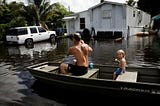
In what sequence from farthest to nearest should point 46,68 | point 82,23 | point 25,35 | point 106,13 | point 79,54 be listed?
point 82,23 < point 106,13 < point 25,35 < point 46,68 < point 79,54

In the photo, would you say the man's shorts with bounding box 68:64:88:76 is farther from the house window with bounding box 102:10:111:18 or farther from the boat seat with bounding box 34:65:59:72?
the house window with bounding box 102:10:111:18

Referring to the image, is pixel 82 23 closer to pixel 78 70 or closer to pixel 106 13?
pixel 106 13

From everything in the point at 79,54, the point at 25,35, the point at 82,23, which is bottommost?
the point at 79,54

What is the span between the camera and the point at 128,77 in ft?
23.0

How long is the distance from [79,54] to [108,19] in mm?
22350

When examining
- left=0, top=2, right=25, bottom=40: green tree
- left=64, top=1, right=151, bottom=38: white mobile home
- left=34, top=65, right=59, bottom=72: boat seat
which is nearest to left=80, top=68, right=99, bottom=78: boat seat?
left=34, top=65, right=59, bottom=72: boat seat

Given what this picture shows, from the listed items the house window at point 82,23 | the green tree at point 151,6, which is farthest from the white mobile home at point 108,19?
the green tree at point 151,6

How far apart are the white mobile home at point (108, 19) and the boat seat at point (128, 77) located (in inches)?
837

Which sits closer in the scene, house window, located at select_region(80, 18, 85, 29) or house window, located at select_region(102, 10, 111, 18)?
house window, located at select_region(102, 10, 111, 18)

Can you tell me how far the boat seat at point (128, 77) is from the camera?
6766 millimetres

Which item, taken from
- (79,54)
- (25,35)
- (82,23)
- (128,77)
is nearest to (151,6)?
(82,23)

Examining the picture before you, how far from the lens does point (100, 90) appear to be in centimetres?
671

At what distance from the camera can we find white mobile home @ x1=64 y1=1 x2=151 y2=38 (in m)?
28.2

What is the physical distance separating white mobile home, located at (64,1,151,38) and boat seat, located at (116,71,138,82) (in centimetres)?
2127
